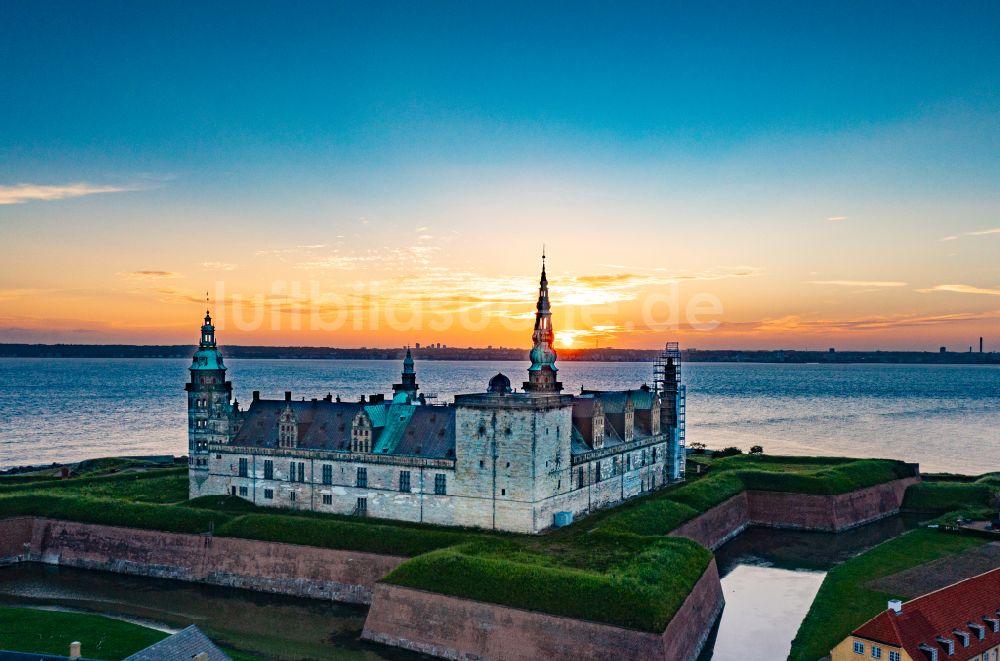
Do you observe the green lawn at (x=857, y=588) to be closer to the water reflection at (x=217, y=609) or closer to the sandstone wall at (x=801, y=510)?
the sandstone wall at (x=801, y=510)

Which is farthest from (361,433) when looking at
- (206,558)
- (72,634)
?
(72,634)

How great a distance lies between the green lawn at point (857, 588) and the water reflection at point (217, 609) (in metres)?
19.8

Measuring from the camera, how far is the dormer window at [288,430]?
6275 centimetres

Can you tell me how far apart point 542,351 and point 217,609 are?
27.0 m

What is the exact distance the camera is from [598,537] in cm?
5125

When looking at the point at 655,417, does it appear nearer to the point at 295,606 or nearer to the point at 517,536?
the point at 517,536

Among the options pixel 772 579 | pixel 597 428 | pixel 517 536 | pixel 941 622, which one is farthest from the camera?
pixel 597 428

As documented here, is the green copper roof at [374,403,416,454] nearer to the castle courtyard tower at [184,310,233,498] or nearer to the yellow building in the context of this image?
the castle courtyard tower at [184,310,233,498]

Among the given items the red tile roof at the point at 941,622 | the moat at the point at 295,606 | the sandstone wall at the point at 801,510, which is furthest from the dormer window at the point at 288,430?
the red tile roof at the point at 941,622

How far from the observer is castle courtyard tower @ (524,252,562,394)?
59750mm

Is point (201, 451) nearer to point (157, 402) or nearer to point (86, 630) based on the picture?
point (86, 630)

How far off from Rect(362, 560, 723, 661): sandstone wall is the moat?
112cm

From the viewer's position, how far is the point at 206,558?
54.8 meters

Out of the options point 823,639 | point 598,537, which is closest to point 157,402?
point 598,537
